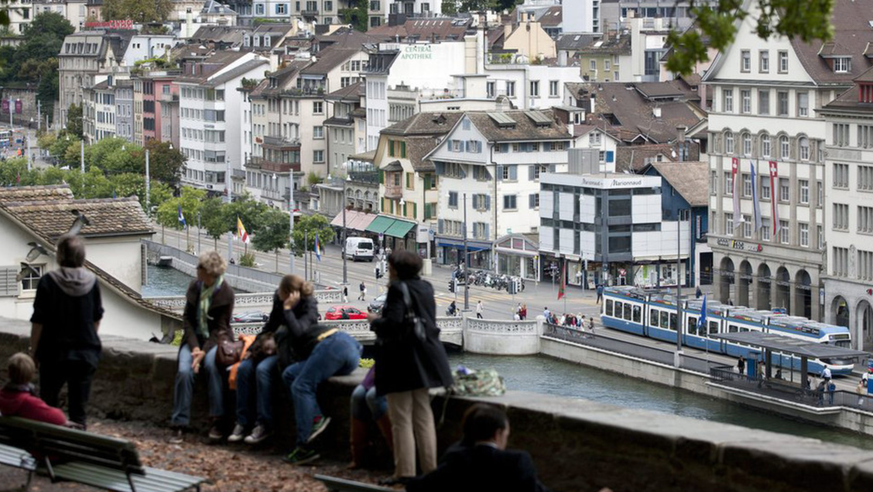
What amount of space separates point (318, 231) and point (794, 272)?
27.5m

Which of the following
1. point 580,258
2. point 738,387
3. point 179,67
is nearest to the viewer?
point 738,387

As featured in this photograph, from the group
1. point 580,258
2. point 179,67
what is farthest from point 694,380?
point 179,67

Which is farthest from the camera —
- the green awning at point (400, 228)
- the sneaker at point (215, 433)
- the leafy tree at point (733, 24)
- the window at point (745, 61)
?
the green awning at point (400, 228)

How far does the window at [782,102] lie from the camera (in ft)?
253

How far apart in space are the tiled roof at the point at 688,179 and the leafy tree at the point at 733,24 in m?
74.7

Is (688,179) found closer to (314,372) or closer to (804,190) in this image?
(804,190)

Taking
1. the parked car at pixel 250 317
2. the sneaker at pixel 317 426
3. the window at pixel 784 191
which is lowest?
the parked car at pixel 250 317

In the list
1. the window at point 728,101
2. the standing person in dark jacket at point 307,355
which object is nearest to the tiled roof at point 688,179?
the window at point 728,101

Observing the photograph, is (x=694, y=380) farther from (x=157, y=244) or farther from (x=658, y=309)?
(x=157, y=244)

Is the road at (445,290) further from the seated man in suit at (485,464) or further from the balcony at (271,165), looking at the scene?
the seated man in suit at (485,464)

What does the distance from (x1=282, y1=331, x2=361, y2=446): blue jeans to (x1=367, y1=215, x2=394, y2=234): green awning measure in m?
84.3

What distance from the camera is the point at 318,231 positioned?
96500mm

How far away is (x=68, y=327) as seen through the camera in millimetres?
15078

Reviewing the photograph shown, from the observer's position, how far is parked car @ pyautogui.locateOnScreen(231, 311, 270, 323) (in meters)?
66.1
